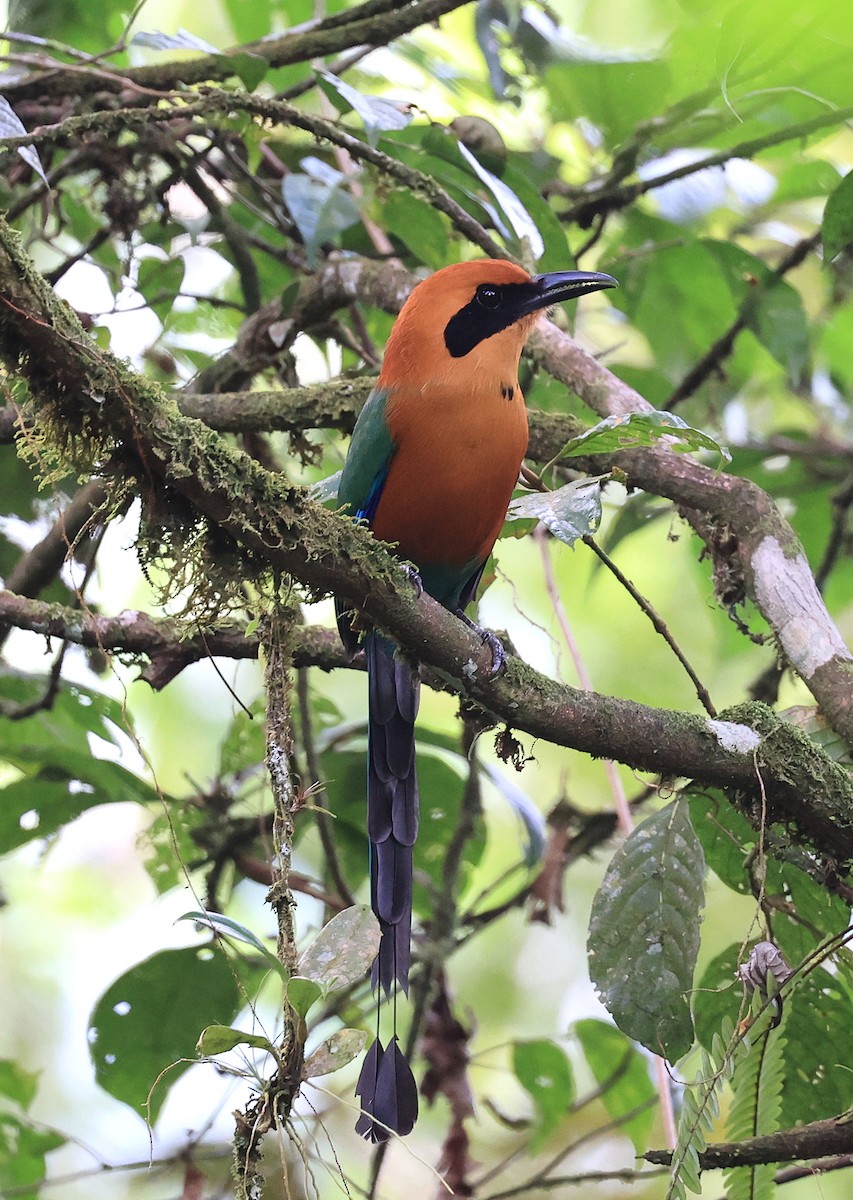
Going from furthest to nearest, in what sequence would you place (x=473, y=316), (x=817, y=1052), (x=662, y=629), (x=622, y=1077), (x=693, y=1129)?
(x=622, y=1077)
(x=473, y=316)
(x=662, y=629)
(x=817, y=1052)
(x=693, y=1129)

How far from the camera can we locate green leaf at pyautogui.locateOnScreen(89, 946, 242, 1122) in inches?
117

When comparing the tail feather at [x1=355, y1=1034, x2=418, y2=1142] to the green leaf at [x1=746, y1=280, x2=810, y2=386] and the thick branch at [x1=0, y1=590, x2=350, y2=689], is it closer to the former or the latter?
the thick branch at [x1=0, y1=590, x2=350, y2=689]

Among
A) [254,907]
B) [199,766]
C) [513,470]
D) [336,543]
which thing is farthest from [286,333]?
[254,907]

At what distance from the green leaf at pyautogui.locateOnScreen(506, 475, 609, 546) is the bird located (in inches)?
20.5

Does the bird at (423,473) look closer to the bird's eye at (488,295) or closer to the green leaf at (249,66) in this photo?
the bird's eye at (488,295)

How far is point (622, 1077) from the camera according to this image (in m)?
3.64

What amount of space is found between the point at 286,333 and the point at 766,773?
1897mm

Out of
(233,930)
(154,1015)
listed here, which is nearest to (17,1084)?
(154,1015)

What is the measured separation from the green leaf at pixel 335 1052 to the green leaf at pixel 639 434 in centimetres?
106

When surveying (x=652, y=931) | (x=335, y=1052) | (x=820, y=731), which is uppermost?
(x=820, y=731)

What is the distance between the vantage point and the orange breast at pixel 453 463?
2635mm

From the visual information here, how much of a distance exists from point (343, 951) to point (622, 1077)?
230cm

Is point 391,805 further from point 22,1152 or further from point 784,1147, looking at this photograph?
point 22,1152

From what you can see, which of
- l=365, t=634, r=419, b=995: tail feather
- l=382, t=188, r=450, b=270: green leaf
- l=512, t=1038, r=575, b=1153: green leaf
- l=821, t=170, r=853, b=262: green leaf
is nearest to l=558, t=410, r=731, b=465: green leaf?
l=365, t=634, r=419, b=995: tail feather
